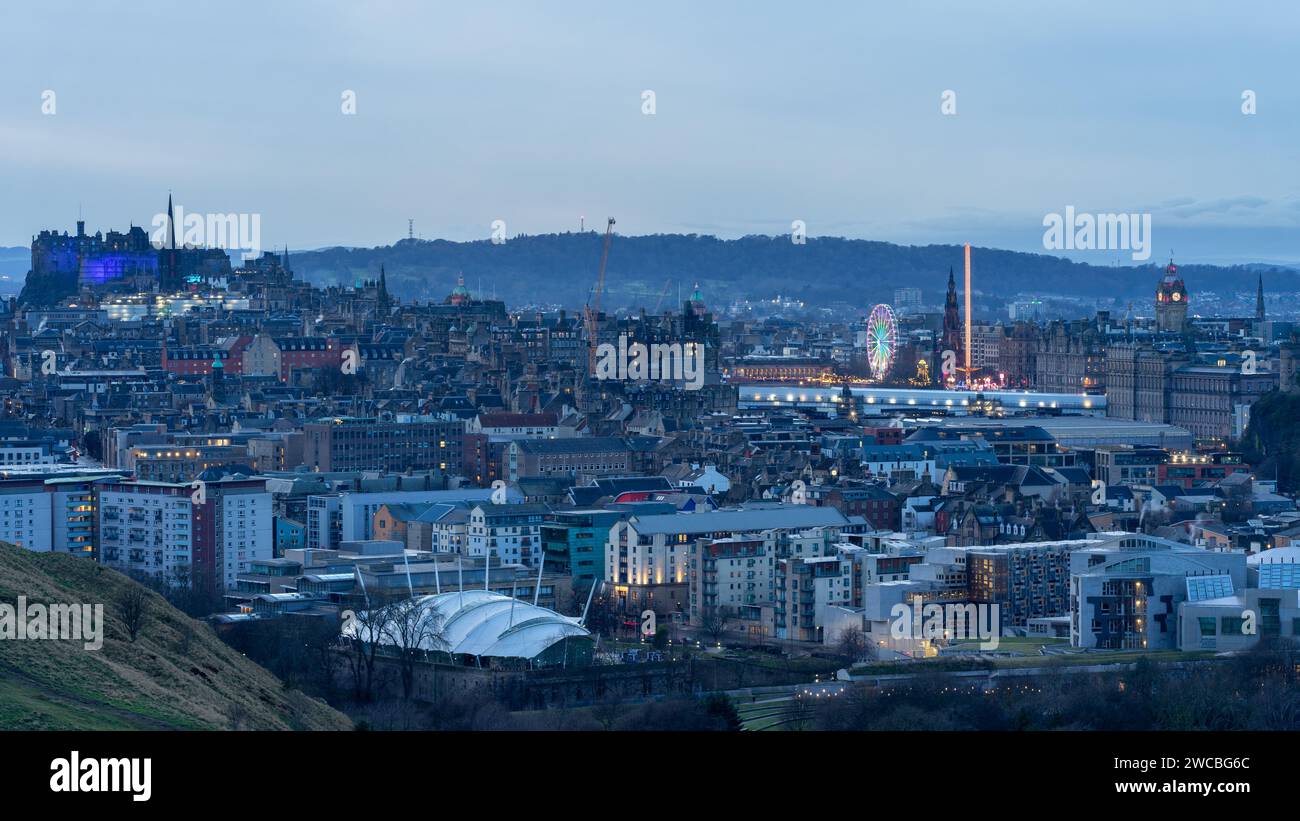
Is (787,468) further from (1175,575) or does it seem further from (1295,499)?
(1175,575)

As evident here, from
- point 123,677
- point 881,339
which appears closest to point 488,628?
point 123,677

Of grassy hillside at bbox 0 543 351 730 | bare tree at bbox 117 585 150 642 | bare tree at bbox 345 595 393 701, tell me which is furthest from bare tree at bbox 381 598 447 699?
bare tree at bbox 117 585 150 642

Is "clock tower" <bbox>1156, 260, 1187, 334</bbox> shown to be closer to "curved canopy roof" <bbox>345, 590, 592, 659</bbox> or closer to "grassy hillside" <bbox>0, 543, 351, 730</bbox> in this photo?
"curved canopy roof" <bbox>345, 590, 592, 659</bbox>

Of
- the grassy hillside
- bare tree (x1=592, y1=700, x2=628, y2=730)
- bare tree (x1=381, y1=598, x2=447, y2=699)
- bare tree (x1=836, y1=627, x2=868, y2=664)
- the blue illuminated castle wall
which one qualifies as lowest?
bare tree (x1=592, y1=700, x2=628, y2=730)

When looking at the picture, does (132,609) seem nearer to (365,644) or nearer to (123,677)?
(123,677)

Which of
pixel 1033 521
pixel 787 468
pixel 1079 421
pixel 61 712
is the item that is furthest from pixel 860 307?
pixel 61 712

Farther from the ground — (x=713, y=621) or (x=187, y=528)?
(x=187, y=528)
